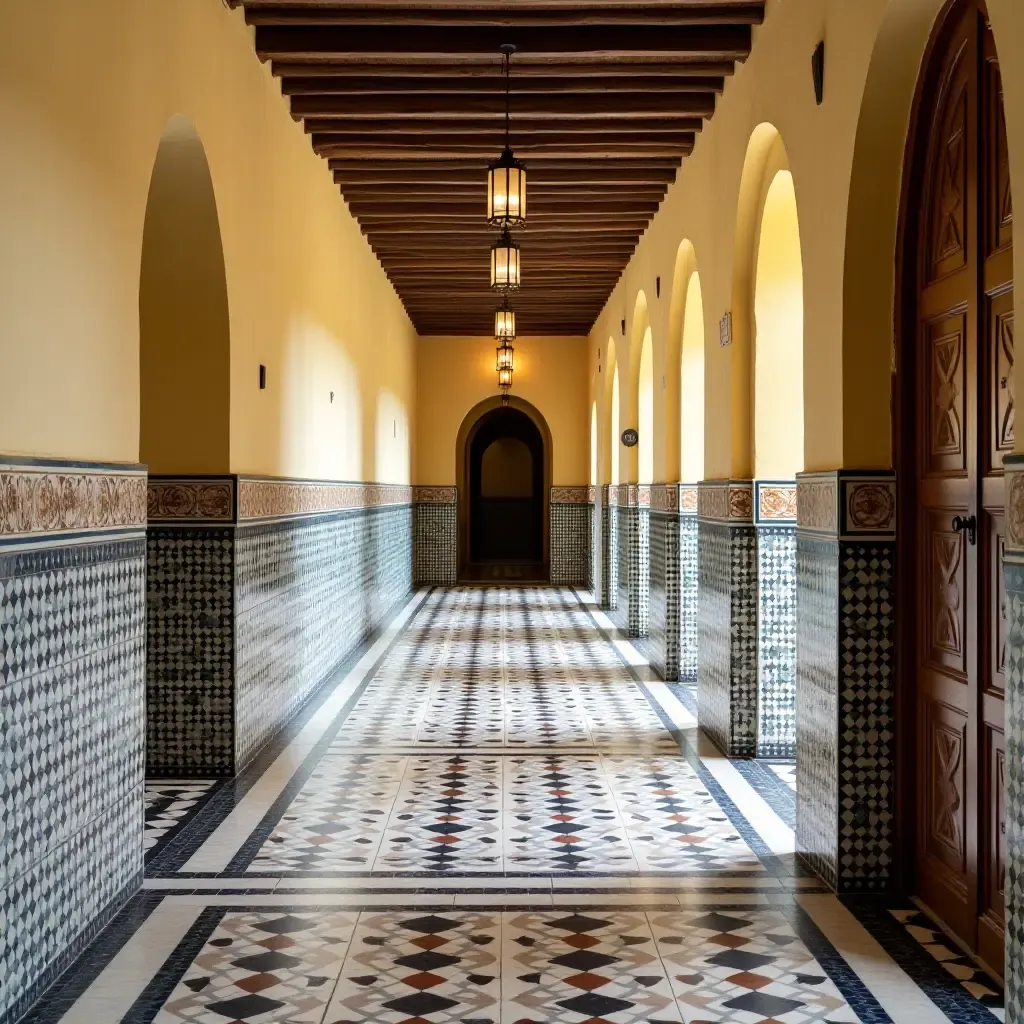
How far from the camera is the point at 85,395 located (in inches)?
150

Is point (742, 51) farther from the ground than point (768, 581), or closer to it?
farther from the ground

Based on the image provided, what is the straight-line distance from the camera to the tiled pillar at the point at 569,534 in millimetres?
17844

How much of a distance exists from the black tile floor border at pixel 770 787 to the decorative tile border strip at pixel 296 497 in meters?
2.85

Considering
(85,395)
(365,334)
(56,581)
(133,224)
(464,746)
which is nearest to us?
(56,581)

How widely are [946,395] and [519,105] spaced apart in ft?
13.0

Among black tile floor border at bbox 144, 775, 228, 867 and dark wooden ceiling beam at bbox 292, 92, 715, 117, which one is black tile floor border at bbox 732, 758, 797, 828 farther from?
dark wooden ceiling beam at bbox 292, 92, 715, 117

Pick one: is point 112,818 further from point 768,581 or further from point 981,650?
point 768,581

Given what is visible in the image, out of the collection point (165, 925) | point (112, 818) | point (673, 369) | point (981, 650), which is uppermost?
point (673, 369)

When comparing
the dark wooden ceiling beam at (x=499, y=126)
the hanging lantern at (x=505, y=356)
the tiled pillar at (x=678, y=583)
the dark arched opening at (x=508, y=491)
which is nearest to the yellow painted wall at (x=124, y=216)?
the dark wooden ceiling beam at (x=499, y=126)

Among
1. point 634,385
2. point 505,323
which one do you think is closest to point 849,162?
point 634,385

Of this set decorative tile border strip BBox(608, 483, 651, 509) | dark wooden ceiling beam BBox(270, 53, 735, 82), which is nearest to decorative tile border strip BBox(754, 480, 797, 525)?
dark wooden ceiling beam BBox(270, 53, 735, 82)

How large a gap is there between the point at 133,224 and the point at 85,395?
817mm

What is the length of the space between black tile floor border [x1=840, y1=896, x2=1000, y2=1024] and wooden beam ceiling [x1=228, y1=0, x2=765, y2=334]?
13.5ft

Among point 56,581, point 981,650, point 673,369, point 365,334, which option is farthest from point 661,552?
point 56,581
